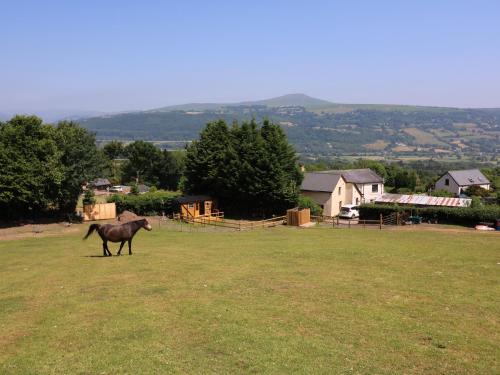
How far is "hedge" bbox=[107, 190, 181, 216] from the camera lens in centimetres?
5494

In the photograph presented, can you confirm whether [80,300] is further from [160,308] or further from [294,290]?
[294,290]

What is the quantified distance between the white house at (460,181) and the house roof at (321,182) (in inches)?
1440

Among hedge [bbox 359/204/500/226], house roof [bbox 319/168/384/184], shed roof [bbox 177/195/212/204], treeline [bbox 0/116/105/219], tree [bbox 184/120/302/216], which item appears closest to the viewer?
treeline [bbox 0/116/105/219]

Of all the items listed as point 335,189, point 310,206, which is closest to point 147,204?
point 310,206

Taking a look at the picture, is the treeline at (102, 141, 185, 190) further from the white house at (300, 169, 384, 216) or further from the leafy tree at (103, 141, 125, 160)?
the white house at (300, 169, 384, 216)

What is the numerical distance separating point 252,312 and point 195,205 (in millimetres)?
39687

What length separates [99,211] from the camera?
5166 cm

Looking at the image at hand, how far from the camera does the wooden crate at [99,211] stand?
51000 millimetres

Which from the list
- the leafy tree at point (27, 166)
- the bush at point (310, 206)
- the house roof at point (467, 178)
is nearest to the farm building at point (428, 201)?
the bush at point (310, 206)

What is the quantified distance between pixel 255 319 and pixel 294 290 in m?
4.14

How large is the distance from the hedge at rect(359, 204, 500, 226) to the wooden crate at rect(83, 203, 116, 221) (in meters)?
29.0

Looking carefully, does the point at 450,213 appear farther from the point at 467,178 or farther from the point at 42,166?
the point at 467,178

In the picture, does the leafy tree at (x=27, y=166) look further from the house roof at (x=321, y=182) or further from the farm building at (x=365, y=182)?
the farm building at (x=365, y=182)

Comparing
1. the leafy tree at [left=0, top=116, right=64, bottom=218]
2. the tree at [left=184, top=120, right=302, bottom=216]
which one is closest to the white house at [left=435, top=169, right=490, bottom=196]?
the tree at [left=184, top=120, right=302, bottom=216]
